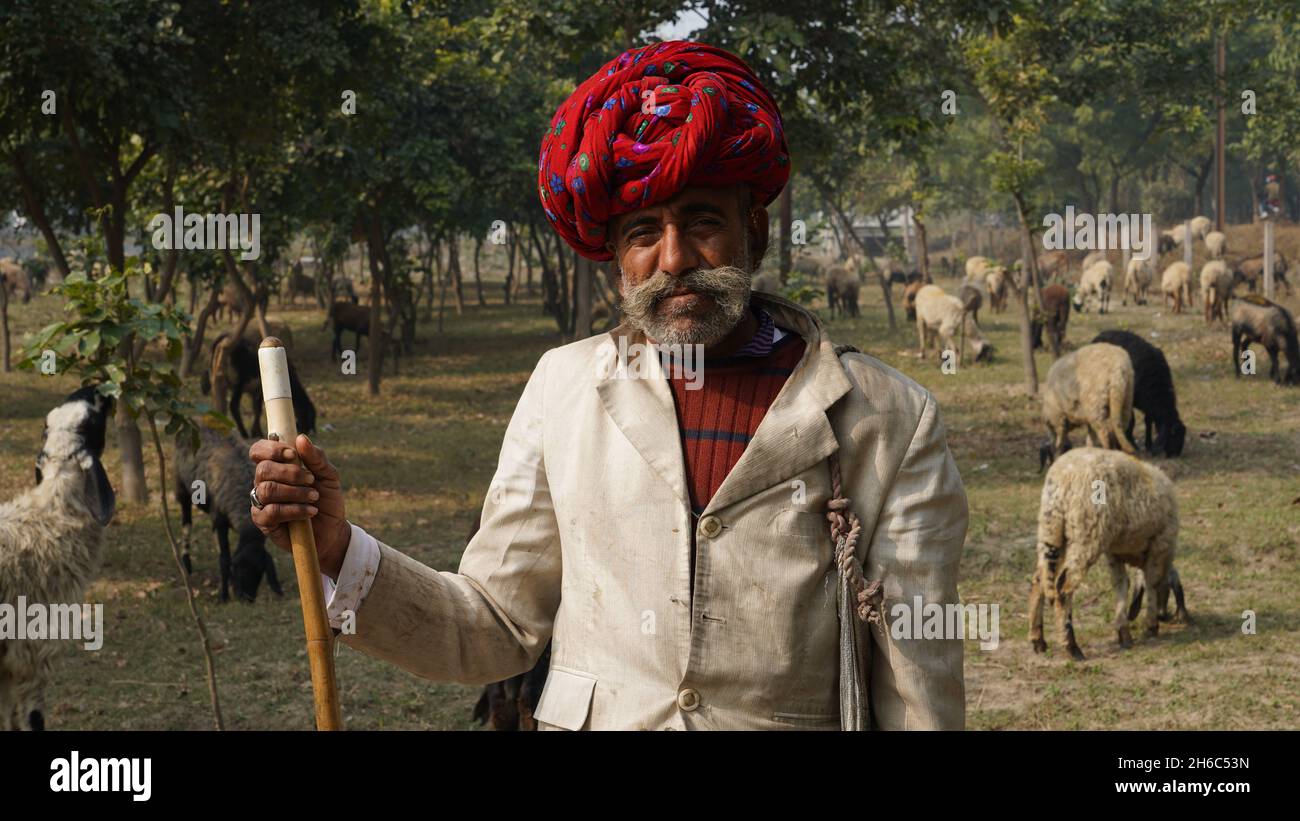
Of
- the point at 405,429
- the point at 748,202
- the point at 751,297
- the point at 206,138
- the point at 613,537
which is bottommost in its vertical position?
the point at 405,429

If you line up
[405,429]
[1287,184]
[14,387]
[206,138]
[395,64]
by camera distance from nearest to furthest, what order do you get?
[206,138], [395,64], [405,429], [14,387], [1287,184]

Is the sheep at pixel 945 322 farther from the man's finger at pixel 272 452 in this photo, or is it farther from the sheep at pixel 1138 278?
the man's finger at pixel 272 452

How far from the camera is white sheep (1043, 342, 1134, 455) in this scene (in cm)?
1348

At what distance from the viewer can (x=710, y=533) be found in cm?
249

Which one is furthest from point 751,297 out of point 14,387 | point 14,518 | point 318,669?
point 14,387

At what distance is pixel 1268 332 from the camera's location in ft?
60.6

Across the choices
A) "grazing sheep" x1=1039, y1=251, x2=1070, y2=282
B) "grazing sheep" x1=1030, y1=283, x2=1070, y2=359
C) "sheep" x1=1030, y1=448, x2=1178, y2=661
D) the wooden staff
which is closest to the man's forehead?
the wooden staff

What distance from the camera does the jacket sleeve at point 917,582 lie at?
2422mm

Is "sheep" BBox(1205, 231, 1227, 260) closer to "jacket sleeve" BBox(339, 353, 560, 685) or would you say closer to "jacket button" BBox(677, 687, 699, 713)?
"jacket sleeve" BBox(339, 353, 560, 685)

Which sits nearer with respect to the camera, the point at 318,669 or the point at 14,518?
the point at 318,669

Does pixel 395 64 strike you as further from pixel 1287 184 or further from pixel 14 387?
pixel 1287 184

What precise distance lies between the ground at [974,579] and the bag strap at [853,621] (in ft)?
17.8

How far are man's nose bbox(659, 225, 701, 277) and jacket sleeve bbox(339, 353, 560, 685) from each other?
15.8 inches
